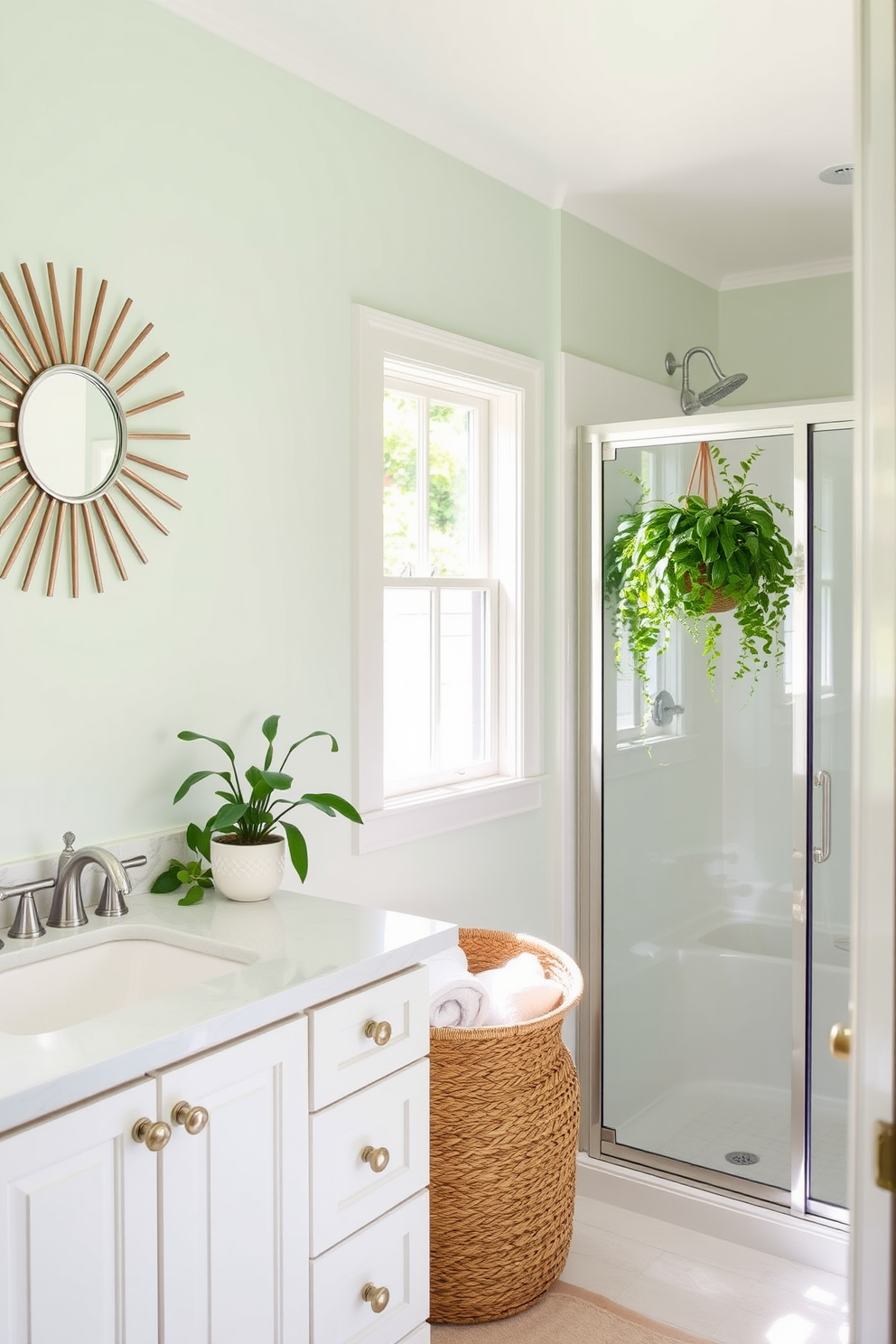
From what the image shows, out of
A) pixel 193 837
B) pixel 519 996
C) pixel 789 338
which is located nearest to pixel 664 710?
pixel 519 996

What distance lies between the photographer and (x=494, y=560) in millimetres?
3090

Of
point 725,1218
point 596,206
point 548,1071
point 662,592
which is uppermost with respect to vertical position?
point 596,206

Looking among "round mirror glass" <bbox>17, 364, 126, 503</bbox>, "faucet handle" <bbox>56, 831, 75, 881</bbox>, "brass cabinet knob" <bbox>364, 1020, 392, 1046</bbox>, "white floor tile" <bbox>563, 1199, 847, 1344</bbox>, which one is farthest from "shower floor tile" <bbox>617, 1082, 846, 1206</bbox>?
"round mirror glass" <bbox>17, 364, 126, 503</bbox>


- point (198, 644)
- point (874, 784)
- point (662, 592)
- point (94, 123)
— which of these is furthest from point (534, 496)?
point (874, 784)

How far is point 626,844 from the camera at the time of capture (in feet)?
10.4

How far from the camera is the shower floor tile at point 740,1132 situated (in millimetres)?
2750

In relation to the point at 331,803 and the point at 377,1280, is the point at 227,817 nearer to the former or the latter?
the point at 331,803

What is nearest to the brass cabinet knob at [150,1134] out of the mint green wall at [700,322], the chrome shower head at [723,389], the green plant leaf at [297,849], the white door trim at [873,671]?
the green plant leaf at [297,849]

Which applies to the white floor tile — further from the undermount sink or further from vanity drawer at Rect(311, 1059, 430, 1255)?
the undermount sink

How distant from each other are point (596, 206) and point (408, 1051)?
2462mm

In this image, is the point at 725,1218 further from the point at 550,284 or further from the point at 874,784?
the point at 550,284

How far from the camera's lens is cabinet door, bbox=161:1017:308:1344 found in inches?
56.7

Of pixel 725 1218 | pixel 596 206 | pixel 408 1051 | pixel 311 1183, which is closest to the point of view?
pixel 311 1183

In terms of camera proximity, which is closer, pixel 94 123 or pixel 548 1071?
pixel 94 123
